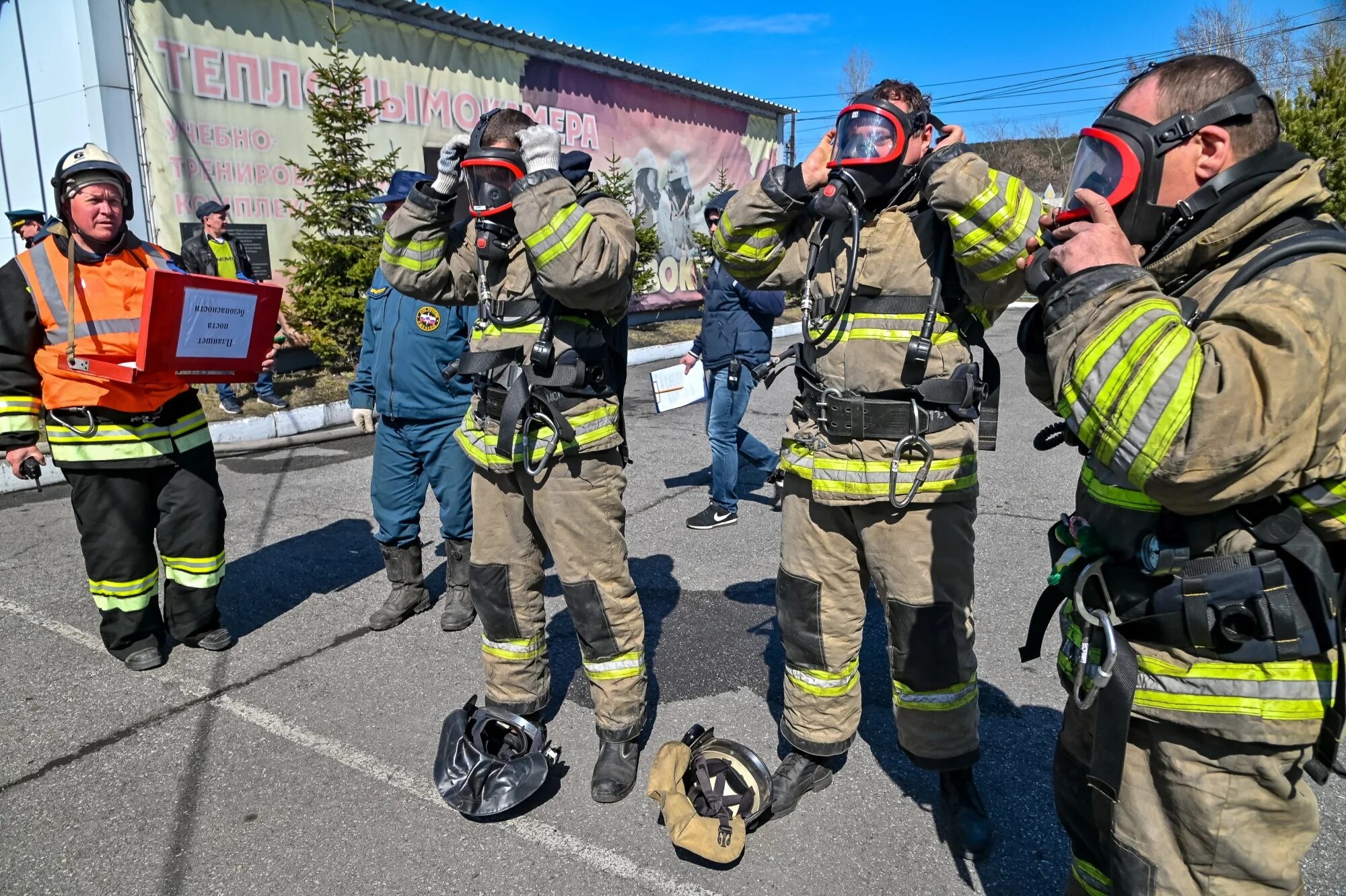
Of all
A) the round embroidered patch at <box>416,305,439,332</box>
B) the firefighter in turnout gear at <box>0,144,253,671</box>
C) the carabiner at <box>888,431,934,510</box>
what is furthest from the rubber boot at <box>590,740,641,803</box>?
the round embroidered patch at <box>416,305,439,332</box>

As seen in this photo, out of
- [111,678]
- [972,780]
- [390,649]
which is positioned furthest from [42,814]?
[972,780]

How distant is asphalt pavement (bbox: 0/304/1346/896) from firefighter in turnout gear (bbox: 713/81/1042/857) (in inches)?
11.9

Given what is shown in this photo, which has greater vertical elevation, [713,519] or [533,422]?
[533,422]

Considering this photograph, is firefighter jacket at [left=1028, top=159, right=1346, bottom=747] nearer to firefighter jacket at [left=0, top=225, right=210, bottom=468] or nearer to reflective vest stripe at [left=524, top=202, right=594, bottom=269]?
reflective vest stripe at [left=524, top=202, right=594, bottom=269]

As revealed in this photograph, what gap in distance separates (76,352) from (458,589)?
6.71 feet

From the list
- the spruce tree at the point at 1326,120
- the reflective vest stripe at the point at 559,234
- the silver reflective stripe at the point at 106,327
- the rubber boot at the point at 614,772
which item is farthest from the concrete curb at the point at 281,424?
the spruce tree at the point at 1326,120

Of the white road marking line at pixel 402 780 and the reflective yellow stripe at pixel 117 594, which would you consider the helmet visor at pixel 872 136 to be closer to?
the white road marking line at pixel 402 780

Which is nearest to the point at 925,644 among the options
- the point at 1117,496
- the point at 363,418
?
the point at 1117,496

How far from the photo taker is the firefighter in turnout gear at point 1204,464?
139cm

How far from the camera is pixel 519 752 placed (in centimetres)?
306

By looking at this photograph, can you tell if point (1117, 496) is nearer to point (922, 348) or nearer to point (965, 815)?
point (922, 348)

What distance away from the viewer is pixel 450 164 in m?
2.98

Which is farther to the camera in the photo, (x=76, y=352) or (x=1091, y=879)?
(x=76, y=352)

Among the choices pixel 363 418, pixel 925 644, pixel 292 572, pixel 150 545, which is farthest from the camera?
pixel 292 572
